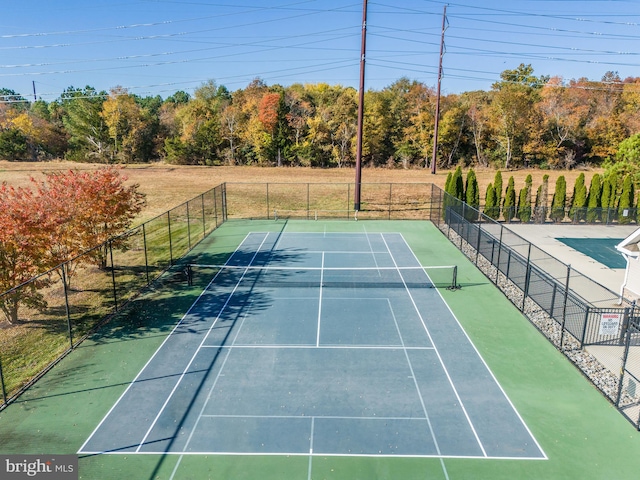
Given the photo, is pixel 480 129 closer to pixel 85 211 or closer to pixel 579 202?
pixel 579 202

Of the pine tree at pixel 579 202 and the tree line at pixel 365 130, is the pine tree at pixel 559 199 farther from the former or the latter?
the tree line at pixel 365 130

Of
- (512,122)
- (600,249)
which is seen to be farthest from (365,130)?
(600,249)

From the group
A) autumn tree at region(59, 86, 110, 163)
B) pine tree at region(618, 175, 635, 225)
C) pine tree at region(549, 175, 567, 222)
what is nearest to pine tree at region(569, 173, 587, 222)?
pine tree at region(549, 175, 567, 222)

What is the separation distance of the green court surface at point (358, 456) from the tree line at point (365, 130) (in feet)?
136

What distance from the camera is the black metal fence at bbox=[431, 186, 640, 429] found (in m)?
10.3

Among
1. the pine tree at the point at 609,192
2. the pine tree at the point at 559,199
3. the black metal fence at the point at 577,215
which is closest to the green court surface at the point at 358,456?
the black metal fence at the point at 577,215

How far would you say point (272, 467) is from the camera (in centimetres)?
780

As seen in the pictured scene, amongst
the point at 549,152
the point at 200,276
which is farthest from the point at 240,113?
the point at 200,276

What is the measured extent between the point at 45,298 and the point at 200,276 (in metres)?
5.47

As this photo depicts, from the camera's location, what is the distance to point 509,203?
29.7 m

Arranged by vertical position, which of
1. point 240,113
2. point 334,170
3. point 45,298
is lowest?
point 45,298

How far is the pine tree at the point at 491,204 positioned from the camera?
28.6 metres

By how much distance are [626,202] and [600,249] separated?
9.11 m

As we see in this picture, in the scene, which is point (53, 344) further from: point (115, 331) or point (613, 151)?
point (613, 151)
